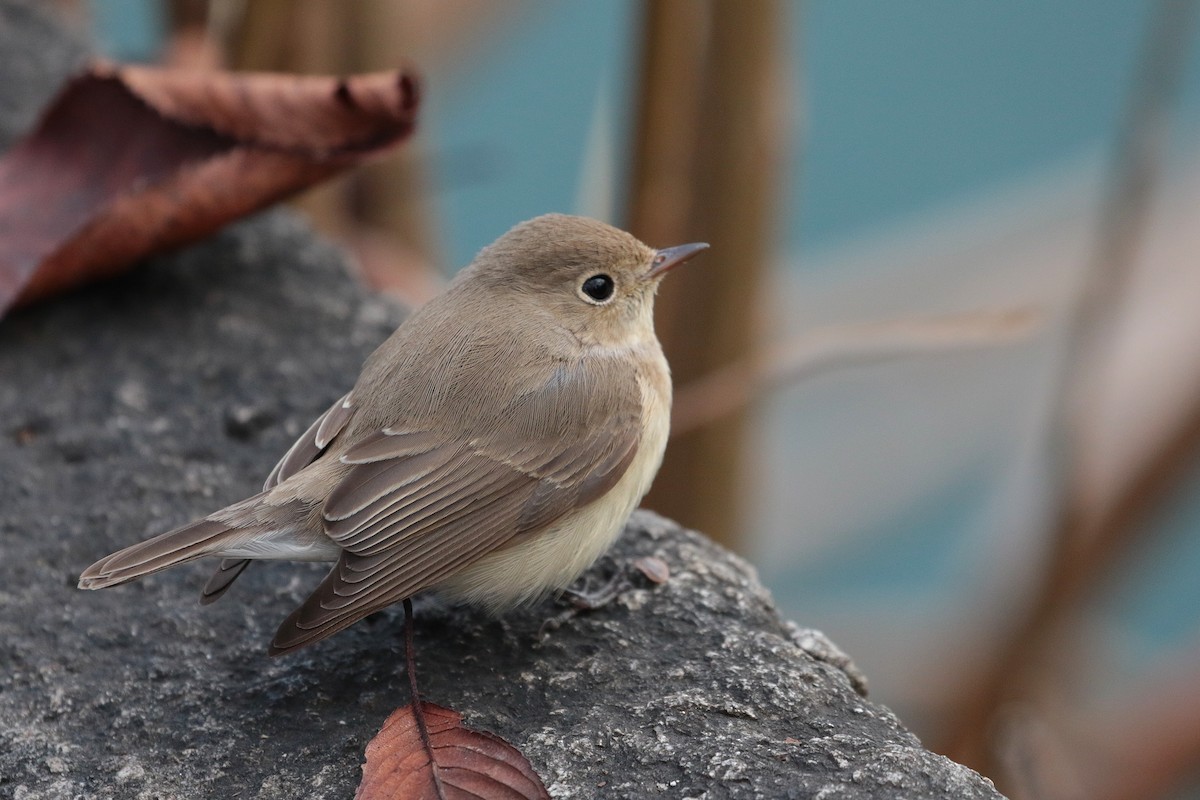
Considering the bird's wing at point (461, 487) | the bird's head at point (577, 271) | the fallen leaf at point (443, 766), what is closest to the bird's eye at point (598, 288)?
the bird's head at point (577, 271)

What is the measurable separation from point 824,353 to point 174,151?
1669 mm

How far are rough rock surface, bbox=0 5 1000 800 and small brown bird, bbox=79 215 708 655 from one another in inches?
6.0

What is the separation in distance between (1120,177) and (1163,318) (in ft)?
7.38

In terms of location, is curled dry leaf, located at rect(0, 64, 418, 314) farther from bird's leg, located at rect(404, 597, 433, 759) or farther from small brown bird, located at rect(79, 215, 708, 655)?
bird's leg, located at rect(404, 597, 433, 759)

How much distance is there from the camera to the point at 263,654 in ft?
7.84

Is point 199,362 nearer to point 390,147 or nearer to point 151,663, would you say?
point 390,147

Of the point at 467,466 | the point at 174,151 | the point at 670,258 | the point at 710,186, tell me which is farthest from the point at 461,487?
the point at 710,186

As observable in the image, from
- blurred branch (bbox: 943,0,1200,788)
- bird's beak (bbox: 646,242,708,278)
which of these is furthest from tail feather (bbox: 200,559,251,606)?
blurred branch (bbox: 943,0,1200,788)

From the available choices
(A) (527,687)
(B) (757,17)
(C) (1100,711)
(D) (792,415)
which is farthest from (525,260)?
(D) (792,415)

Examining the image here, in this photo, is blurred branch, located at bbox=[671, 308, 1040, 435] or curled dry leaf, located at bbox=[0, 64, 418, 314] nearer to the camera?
curled dry leaf, located at bbox=[0, 64, 418, 314]

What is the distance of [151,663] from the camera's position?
2.35 metres

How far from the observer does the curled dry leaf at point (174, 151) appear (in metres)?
3.23

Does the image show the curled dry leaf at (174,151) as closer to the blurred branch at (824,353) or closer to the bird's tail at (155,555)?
the blurred branch at (824,353)

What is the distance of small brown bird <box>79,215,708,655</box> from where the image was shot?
88.5 inches
